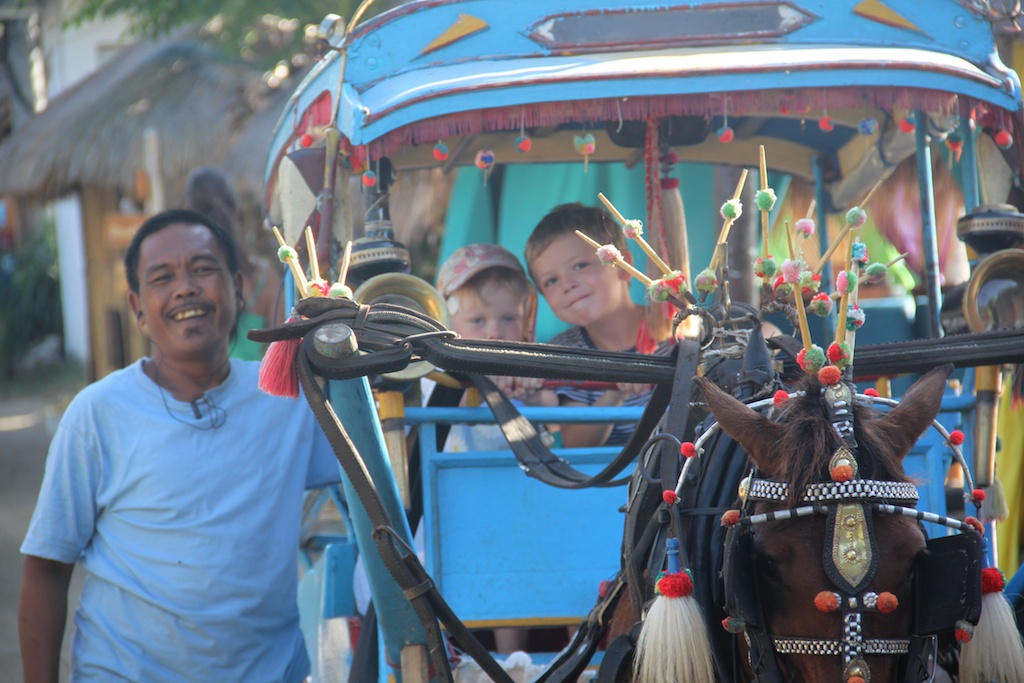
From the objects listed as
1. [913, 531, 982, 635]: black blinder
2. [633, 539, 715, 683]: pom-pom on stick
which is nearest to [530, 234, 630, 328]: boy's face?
[633, 539, 715, 683]: pom-pom on stick

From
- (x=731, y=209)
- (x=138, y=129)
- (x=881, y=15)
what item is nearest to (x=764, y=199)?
(x=731, y=209)

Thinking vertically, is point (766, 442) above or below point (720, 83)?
below

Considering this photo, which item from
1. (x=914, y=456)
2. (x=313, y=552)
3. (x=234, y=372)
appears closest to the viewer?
(x=914, y=456)

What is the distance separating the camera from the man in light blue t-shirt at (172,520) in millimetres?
2951

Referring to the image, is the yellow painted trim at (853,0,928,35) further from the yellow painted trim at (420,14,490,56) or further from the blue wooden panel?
the blue wooden panel

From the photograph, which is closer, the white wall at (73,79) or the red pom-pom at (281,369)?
the red pom-pom at (281,369)

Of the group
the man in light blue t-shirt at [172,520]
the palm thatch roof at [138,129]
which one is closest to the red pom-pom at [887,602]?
the man in light blue t-shirt at [172,520]

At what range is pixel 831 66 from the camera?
2707mm

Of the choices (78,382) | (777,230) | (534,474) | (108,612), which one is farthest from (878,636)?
(78,382)

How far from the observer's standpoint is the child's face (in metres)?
3.47

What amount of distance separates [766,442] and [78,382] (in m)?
14.5

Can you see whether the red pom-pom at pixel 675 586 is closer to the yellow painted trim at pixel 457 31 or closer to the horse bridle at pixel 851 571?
the horse bridle at pixel 851 571

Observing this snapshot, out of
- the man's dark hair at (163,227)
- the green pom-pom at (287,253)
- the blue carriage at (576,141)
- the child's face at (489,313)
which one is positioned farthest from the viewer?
the child's face at (489,313)

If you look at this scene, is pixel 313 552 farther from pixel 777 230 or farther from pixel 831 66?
pixel 831 66
